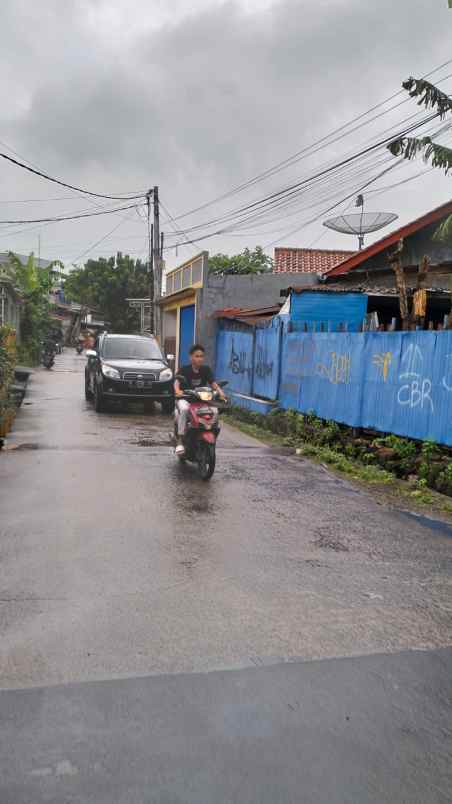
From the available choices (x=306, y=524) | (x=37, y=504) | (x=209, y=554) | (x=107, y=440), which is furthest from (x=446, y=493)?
(x=107, y=440)

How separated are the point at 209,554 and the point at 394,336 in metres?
5.48

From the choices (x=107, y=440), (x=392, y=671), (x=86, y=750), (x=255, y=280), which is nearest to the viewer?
(x=86, y=750)

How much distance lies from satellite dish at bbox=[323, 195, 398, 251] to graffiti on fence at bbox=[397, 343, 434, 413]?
11560 mm

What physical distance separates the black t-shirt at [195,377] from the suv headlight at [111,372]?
21.1 ft

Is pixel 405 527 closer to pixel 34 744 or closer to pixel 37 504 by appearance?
pixel 37 504

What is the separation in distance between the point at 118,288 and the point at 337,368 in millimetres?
50127

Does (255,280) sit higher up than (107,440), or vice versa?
(255,280)

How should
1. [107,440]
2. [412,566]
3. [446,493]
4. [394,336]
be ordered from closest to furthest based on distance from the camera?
1. [412,566]
2. [446,493]
3. [394,336]
4. [107,440]

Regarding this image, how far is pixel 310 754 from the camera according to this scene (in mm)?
2762

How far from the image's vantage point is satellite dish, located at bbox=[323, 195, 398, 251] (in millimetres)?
20109

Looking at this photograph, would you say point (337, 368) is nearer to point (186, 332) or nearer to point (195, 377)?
point (195, 377)

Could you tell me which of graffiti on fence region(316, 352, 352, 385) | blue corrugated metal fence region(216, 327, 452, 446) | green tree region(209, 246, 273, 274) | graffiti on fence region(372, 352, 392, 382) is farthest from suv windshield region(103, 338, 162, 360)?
green tree region(209, 246, 273, 274)

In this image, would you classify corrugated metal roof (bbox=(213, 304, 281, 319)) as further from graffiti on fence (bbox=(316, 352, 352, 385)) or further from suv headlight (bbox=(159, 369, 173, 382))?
graffiti on fence (bbox=(316, 352, 352, 385))

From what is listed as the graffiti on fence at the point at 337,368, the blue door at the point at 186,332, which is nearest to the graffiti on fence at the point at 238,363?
the graffiti on fence at the point at 337,368
